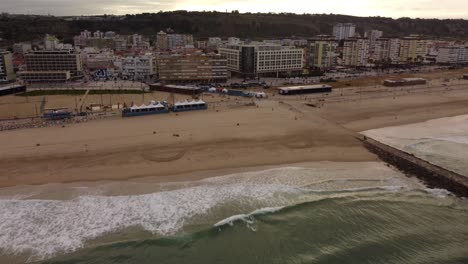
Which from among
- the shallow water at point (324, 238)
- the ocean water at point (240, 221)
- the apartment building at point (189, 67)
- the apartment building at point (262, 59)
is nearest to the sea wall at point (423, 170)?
the ocean water at point (240, 221)

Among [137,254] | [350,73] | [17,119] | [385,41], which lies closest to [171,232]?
[137,254]

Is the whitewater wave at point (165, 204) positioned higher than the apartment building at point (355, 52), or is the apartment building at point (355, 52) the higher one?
the apartment building at point (355, 52)

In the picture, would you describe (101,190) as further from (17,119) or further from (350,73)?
(350,73)

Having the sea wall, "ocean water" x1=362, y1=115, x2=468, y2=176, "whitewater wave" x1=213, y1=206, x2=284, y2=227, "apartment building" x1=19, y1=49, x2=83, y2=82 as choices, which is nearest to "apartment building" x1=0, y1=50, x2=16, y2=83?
"apartment building" x1=19, y1=49, x2=83, y2=82

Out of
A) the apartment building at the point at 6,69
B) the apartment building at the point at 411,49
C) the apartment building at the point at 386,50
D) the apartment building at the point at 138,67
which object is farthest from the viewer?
the apartment building at the point at 411,49

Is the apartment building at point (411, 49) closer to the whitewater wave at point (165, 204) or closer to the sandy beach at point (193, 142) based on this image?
the sandy beach at point (193, 142)

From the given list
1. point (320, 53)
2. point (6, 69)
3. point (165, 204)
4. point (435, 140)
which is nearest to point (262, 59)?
point (320, 53)

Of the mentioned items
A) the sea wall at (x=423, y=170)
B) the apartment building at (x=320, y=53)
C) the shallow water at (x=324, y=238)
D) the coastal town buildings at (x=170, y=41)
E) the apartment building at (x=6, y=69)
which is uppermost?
the coastal town buildings at (x=170, y=41)
